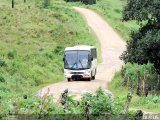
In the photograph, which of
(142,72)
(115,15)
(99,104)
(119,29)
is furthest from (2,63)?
(115,15)

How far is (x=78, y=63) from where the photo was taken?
4369 cm

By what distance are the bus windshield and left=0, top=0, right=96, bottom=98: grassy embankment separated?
83.7 inches

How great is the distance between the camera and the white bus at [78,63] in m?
43.3

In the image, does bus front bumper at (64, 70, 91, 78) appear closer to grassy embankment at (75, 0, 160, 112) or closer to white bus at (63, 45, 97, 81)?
white bus at (63, 45, 97, 81)

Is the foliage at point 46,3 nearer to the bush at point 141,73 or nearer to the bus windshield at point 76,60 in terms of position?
the bus windshield at point 76,60

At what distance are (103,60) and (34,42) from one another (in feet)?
25.3

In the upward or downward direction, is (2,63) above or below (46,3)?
below

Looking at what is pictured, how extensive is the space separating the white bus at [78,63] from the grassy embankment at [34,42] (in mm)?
1923

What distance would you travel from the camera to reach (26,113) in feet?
58.4

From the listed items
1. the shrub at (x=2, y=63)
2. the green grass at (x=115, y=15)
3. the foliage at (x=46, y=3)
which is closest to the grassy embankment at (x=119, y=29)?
the green grass at (x=115, y=15)

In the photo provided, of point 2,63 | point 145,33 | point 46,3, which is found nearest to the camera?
point 145,33

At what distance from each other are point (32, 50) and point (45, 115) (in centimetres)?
3683

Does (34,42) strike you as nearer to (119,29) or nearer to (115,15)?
(119,29)

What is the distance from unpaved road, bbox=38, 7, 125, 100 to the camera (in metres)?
36.7
